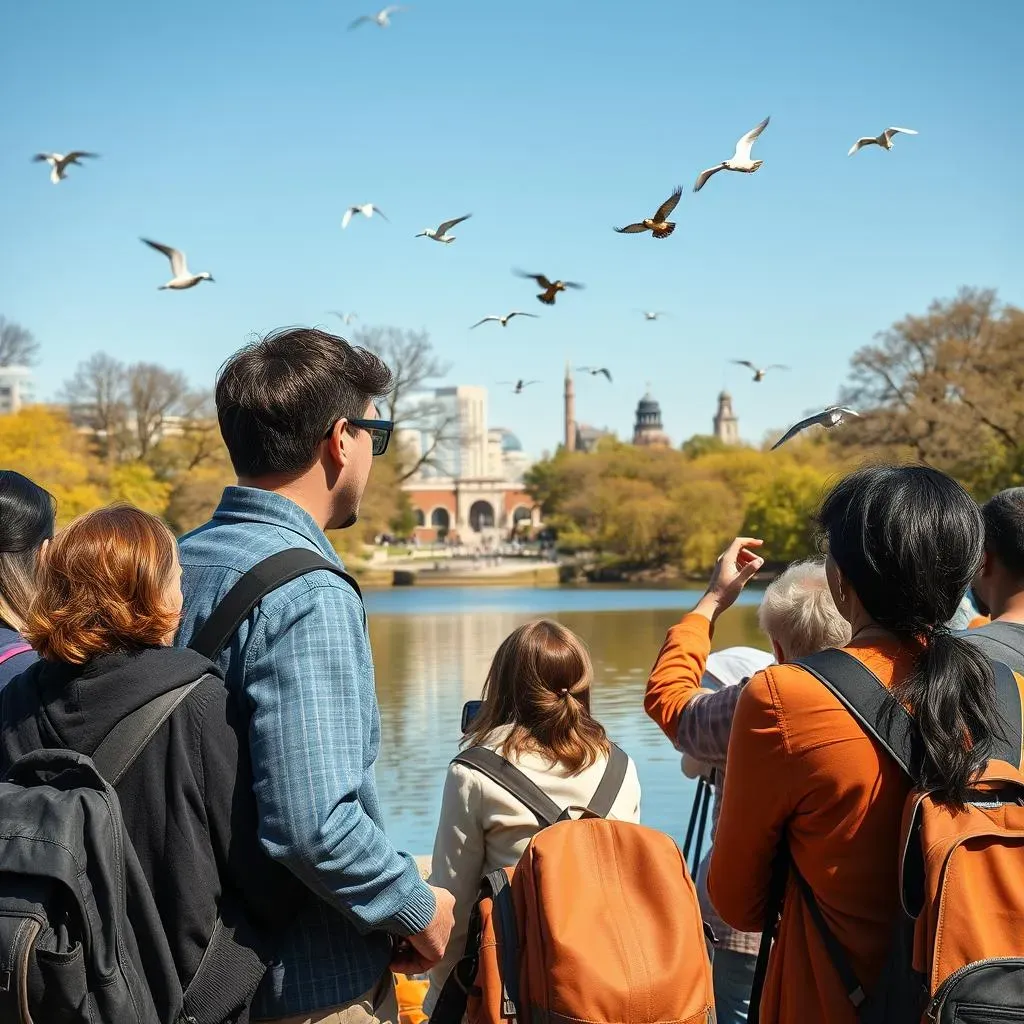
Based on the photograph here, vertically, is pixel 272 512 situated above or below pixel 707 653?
above

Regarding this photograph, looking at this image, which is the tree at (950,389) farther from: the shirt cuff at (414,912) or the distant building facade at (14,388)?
the distant building facade at (14,388)

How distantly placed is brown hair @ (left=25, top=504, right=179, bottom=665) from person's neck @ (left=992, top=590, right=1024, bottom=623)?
5.30ft

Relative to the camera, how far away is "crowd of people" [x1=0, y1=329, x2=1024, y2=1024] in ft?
5.85

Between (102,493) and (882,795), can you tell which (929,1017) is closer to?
(882,795)

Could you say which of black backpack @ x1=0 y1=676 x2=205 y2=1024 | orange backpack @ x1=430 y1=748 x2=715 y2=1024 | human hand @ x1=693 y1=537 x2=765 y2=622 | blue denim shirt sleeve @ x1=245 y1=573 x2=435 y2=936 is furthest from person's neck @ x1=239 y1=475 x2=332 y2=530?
human hand @ x1=693 y1=537 x2=765 y2=622

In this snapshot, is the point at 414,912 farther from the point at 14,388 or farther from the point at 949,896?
the point at 14,388

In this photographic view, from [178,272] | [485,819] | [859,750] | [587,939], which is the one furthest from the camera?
[178,272]

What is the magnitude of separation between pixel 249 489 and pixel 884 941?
1.18 m

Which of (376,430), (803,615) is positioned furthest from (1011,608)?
(376,430)

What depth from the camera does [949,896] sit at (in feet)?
5.33

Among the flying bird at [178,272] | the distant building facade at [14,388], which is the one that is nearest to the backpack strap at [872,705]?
the flying bird at [178,272]

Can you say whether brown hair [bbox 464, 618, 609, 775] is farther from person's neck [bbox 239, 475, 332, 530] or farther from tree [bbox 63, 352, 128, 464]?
tree [bbox 63, 352, 128, 464]

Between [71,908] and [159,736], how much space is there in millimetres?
257

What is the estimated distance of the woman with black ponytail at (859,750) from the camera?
5.81ft
